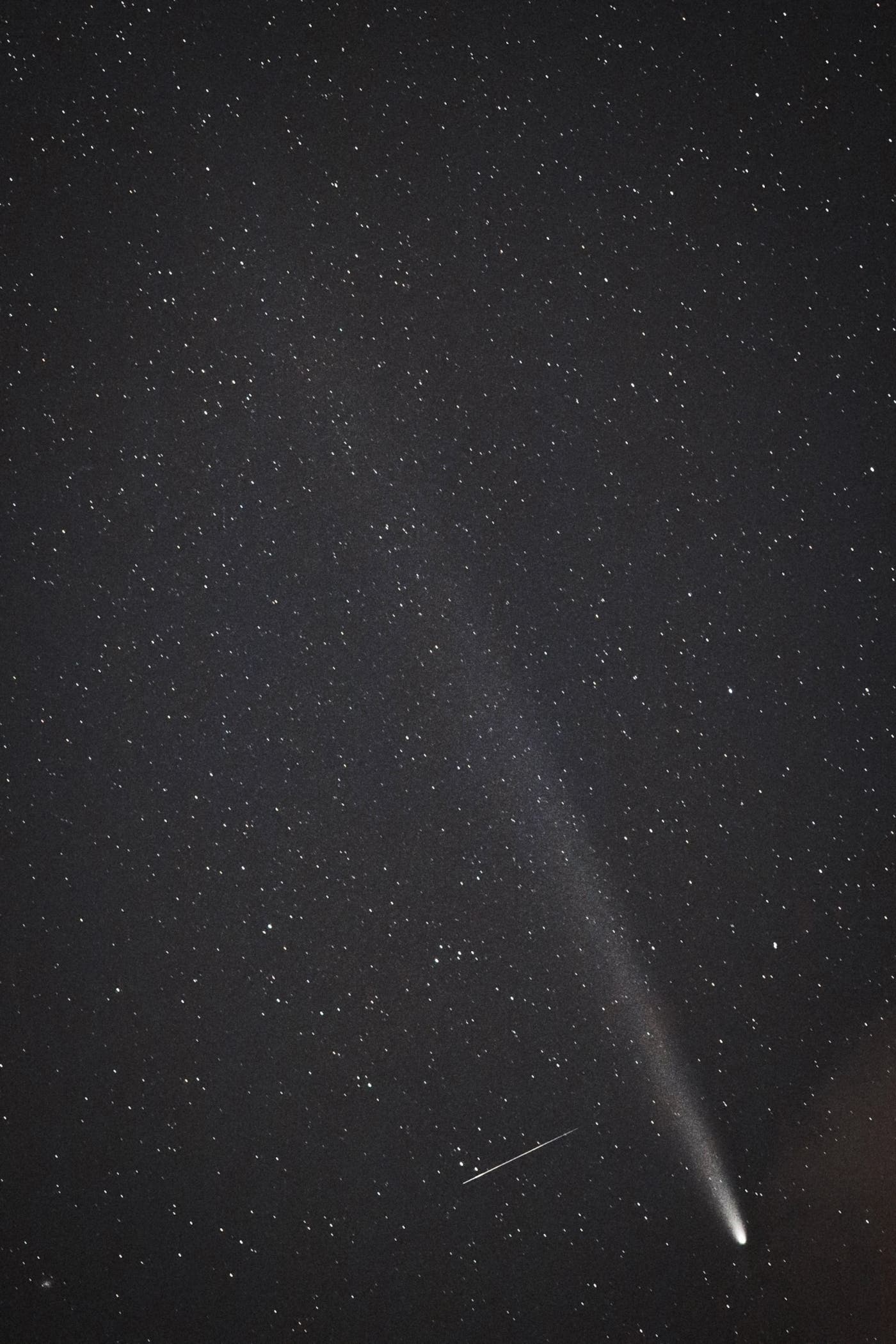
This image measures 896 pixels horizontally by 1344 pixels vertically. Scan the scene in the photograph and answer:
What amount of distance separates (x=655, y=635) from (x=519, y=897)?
0.18m

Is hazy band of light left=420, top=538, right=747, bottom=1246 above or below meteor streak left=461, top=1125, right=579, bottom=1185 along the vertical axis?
above

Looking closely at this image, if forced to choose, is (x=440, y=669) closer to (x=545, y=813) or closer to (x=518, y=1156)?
(x=545, y=813)

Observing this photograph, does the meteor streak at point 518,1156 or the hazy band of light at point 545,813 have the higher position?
the hazy band of light at point 545,813

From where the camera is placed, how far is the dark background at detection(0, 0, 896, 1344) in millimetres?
606

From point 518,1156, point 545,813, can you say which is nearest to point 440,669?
point 545,813

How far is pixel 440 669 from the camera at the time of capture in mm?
638

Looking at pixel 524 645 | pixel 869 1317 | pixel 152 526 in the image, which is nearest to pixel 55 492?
pixel 152 526

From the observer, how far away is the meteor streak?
632 mm

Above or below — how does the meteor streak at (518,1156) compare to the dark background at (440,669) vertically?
below

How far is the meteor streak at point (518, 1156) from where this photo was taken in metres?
0.63

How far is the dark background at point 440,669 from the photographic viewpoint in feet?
1.99

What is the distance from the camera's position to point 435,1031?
641mm

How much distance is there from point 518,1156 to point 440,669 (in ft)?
0.97

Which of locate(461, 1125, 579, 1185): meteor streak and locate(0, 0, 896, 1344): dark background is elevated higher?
locate(0, 0, 896, 1344): dark background
